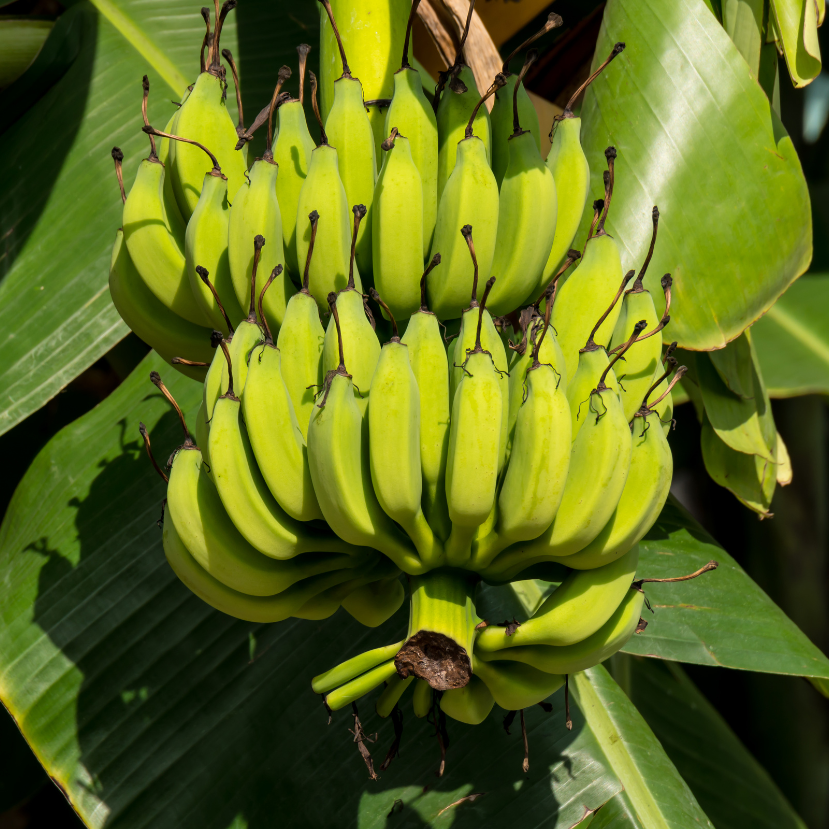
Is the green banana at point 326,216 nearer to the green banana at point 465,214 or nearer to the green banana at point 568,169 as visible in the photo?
the green banana at point 465,214

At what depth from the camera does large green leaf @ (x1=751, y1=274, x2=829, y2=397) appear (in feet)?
5.32

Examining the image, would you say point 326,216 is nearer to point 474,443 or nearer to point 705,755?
point 474,443

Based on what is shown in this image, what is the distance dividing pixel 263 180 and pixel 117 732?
86 cm

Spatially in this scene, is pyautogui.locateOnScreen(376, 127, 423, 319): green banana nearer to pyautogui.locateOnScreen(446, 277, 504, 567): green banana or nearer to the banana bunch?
the banana bunch

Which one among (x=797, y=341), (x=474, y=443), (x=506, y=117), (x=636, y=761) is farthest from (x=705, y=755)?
(x=506, y=117)

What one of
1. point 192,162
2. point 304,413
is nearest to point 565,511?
point 304,413

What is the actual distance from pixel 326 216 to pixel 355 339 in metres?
0.14

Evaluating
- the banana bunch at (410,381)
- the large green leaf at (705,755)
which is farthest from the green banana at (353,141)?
the large green leaf at (705,755)

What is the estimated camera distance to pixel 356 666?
782 mm

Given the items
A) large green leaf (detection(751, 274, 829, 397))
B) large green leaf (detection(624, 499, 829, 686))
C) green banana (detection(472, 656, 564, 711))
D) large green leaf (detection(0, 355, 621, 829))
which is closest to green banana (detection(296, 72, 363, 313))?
green banana (detection(472, 656, 564, 711))

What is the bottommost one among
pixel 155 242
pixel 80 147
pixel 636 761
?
pixel 636 761

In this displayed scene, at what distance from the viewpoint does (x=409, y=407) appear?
72cm

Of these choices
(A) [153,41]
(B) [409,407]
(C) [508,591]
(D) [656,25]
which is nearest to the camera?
(B) [409,407]

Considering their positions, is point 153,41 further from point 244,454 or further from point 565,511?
point 565,511
